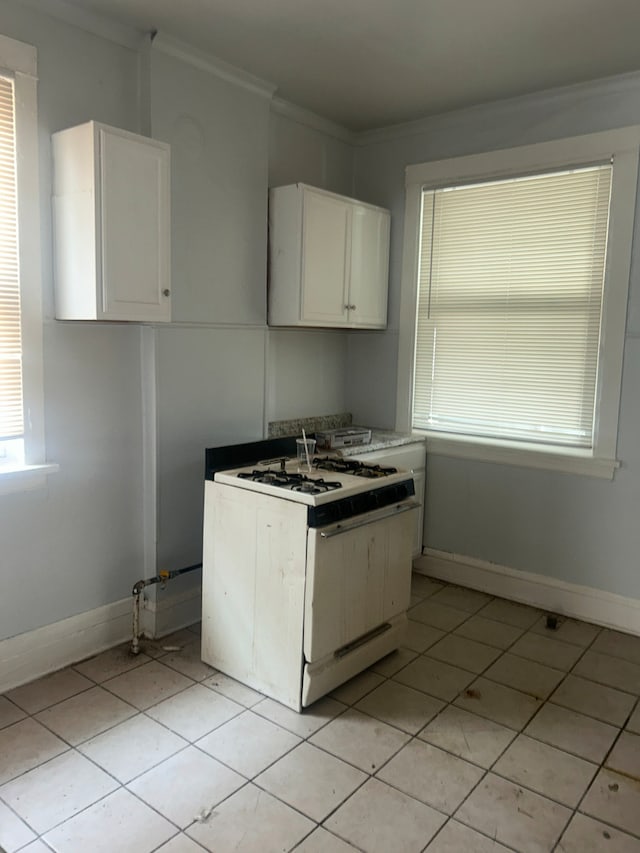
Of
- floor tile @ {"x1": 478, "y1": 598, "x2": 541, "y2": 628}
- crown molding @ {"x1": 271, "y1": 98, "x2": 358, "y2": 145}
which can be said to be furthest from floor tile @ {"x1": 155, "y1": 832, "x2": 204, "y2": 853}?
crown molding @ {"x1": 271, "y1": 98, "x2": 358, "y2": 145}

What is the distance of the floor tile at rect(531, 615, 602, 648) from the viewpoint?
10.6 feet

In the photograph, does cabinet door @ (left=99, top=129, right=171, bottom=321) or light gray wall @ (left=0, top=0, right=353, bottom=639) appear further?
light gray wall @ (left=0, top=0, right=353, bottom=639)

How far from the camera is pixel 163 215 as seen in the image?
8.78 feet

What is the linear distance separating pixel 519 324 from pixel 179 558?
2.19 metres

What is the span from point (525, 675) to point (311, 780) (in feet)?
3.88

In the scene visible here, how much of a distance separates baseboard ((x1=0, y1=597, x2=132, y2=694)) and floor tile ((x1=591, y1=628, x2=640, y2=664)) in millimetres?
2266

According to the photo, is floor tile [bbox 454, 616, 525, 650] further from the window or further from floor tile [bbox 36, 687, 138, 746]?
the window

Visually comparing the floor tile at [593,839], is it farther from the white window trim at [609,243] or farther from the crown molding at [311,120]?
the crown molding at [311,120]

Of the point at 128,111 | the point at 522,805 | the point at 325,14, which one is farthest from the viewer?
the point at 128,111

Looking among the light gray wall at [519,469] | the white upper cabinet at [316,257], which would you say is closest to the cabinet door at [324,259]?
the white upper cabinet at [316,257]

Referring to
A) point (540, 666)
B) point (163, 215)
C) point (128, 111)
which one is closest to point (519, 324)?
point (540, 666)

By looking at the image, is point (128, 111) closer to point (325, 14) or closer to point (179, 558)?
point (325, 14)

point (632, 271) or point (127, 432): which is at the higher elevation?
point (632, 271)

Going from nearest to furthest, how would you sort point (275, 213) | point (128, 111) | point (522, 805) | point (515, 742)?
point (522, 805)
point (515, 742)
point (128, 111)
point (275, 213)
